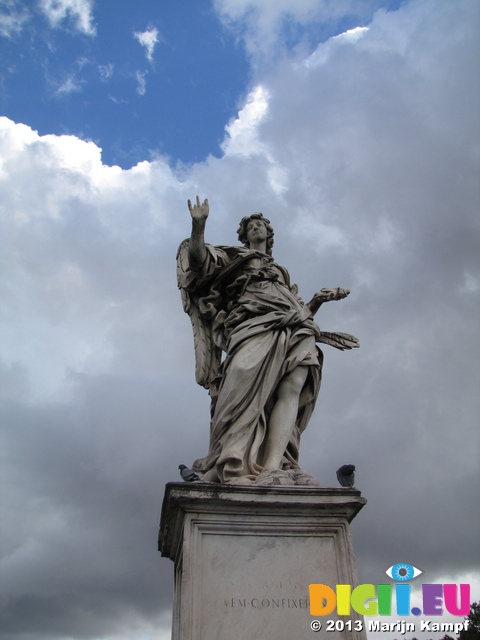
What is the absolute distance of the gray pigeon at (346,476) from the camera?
588cm

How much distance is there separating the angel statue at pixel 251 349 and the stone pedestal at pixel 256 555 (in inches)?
17.4

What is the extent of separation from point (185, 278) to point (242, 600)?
4649mm

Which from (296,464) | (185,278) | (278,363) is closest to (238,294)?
(185,278)

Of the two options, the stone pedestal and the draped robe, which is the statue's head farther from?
the stone pedestal

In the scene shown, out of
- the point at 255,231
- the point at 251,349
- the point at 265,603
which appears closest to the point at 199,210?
the point at 255,231

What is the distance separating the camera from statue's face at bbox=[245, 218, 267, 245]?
8.94 m

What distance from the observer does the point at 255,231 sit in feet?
29.5

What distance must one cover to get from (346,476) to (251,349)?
2.03m

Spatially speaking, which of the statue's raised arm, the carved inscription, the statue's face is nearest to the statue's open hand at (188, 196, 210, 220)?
the statue's raised arm

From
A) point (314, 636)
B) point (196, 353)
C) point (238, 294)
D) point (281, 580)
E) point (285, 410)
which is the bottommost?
point (314, 636)

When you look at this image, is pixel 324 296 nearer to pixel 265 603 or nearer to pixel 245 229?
pixel 245 229

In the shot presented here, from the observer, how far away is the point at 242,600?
16.3 ft

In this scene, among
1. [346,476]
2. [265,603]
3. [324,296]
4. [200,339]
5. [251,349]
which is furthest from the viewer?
[200,339]

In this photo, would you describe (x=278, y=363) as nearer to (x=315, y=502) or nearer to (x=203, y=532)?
(x=315, y=502)
